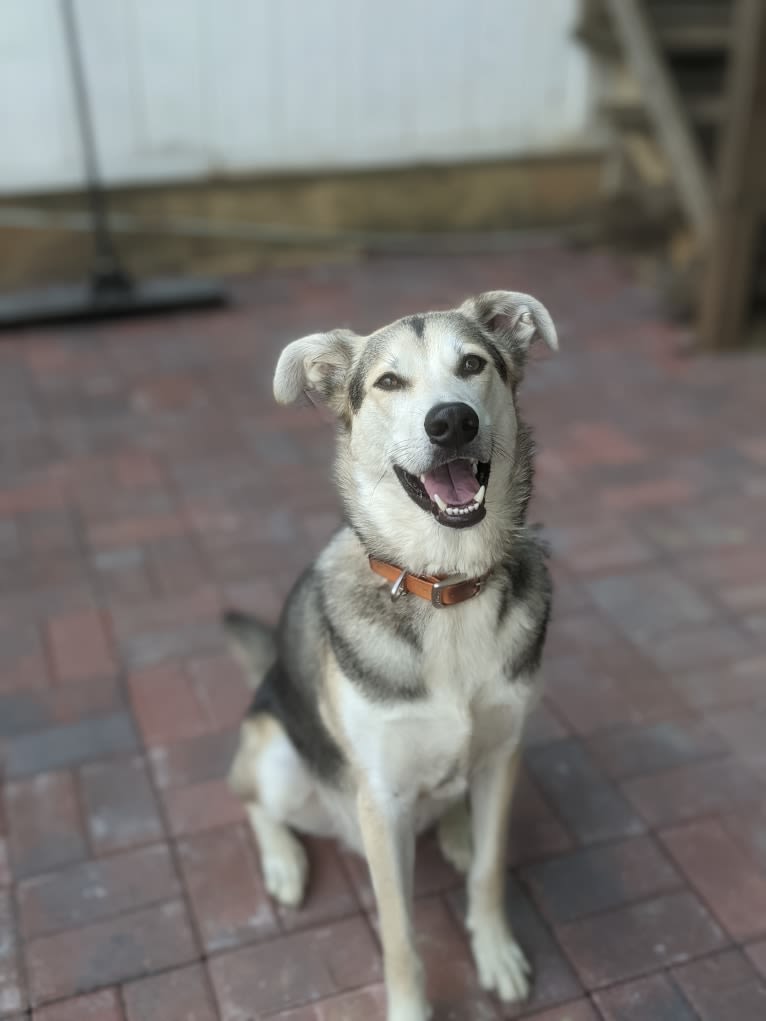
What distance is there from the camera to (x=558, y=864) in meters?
2.43

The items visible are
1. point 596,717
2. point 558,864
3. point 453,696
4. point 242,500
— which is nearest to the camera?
point 453,696

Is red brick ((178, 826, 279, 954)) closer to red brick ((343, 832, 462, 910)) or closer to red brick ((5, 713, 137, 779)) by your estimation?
red brick ((343, 832, 462, 910))

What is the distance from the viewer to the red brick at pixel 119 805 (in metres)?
2.49

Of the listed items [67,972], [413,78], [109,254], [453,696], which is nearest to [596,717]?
[453,696]

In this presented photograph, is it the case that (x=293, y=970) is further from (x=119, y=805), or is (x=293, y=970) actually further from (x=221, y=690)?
(x=221, y=690)

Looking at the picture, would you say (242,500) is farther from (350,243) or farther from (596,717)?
(350,243)

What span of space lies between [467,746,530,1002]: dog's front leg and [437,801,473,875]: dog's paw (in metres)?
0.20

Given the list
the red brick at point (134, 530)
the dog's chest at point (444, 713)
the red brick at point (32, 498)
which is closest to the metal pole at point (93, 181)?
the red brick at point (32, 498)

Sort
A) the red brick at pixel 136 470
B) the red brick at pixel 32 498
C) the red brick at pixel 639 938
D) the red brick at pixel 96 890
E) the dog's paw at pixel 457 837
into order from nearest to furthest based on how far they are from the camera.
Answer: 1. the red brick at pixel 639 938
2. the red brick at pixel 96 890
3. the dog's paw at pixel 457 837
4. the red brick at pixel 32 498
5. the red brick at pixel 136 470

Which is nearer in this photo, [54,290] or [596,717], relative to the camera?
Result: [596,717]

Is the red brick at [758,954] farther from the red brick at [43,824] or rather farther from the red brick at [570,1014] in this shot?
the red brick at [43,824]

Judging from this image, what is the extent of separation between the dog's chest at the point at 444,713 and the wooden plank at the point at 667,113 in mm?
4037

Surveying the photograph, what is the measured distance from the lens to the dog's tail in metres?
2.59

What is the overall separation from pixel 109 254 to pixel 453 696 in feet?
15.4
